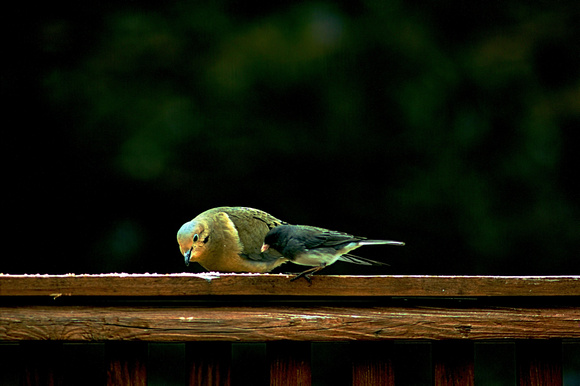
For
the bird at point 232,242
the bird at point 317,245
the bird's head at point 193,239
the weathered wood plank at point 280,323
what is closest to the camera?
the weathered wood plank at point 280,323

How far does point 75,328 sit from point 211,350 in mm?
251

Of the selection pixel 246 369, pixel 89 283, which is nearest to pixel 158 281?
pixel 89 283

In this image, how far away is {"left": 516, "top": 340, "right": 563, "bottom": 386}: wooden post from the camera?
4.36 ft

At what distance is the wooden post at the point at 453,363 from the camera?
1307 mm

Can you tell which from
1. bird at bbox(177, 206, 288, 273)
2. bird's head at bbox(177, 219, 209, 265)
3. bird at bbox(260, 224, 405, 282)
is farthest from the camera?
bird at bbox(177, 206, 288, 273)

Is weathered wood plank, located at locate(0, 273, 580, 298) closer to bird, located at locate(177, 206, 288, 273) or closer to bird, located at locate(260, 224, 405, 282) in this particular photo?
bird, located at locate(260, 224, 405, 282)

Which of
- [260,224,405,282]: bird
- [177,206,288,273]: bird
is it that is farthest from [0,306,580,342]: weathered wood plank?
[177,206,288,273]: bird

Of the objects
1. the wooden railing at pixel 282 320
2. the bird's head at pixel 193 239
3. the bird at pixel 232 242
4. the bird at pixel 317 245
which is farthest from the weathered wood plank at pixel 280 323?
the bird at pixel 232 242

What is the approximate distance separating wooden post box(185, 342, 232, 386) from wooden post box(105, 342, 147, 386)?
85 mm

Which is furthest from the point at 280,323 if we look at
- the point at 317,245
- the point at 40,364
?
the point at 317,245

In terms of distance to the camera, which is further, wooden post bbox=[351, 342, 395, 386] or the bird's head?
the bird's head

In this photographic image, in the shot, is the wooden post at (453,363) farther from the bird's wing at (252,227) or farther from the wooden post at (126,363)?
the bird's wing at (252,227)

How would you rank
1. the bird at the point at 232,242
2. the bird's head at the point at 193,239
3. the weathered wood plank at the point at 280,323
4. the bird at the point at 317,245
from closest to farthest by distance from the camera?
the weathered wood plank at the point at 280,323, the bird at the point at 317,245, the bird's head at the point at 193,239, the bird at the point at 232,242

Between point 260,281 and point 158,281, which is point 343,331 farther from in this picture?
point 158,281
